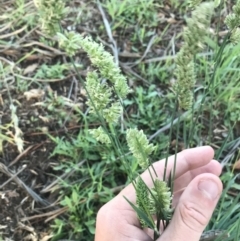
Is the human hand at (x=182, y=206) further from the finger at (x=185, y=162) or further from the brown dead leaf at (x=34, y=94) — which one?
the brown dead leaf at (x=34, y=94)

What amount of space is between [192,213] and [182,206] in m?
0.02

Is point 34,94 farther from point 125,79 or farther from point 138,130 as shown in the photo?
point 125,79

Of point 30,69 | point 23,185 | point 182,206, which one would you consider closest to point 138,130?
point 182,206

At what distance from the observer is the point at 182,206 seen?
770 mm

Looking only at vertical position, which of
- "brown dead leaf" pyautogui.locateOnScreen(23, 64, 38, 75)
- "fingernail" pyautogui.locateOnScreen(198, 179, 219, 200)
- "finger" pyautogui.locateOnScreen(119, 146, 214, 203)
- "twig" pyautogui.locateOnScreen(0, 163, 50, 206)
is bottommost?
"twig" pyautogui.locateOnScreen(0, 163, 50, 206)

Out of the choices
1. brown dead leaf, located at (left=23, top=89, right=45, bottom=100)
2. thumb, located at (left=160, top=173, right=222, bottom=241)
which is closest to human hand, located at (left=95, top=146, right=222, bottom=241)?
thumb, located at (left=160, top=173, right=222, bottom=241)

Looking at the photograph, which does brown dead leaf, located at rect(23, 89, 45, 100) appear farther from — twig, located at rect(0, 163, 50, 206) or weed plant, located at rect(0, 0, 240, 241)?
twig, located at rect(0, 163, 50, 206)

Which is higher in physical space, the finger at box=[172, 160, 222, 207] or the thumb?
the thumb

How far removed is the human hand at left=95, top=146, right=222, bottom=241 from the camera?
77 cm

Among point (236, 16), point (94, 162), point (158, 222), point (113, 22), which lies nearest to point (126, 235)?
point (158, 222)

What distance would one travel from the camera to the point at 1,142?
4.11ft

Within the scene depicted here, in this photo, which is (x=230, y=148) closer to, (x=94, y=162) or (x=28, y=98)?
(x=94, y=162)

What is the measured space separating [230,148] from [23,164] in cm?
50

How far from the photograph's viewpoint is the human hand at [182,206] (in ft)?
2.53
